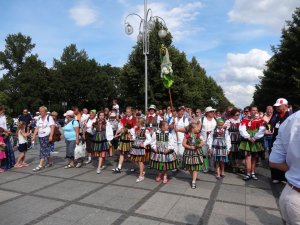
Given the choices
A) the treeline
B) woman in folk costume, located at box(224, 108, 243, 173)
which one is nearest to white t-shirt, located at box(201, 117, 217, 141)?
woman in folk costume, located at box(224, 108, 243, 173)

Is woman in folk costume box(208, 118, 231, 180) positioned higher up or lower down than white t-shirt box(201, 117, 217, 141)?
lower down

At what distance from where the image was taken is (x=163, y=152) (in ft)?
22.8

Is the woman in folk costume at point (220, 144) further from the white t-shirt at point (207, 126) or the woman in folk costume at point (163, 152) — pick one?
the woman in folk costume at point (163, 152)

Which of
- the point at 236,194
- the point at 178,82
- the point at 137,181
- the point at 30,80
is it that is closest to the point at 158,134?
the point at 137,181

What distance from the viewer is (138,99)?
2800 centimetres

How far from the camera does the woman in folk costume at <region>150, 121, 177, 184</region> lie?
22.8ft

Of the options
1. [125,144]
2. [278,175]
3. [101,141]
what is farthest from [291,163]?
[101,141]

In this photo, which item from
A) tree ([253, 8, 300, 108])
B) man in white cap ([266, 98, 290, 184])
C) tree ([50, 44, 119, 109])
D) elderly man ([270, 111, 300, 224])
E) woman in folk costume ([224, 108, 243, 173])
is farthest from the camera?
tree ([50, 44, 119, 109])

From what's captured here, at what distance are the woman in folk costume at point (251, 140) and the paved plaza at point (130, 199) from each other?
0.42 meters

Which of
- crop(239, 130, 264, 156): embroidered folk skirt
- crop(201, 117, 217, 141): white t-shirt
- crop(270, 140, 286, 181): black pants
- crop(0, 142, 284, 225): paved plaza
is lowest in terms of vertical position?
crop(0, 142, 284, 225): paved plaza

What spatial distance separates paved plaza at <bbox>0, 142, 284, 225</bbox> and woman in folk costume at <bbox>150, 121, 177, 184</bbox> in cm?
43

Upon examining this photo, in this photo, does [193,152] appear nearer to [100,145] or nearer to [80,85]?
[100,145]

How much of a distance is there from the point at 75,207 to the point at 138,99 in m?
22.9

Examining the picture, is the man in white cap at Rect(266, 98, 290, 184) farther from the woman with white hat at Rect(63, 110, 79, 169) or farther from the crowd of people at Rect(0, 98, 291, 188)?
the woman with white hat at Rect(63, 110, 79, 169)
